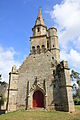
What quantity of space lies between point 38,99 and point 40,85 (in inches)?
80.1

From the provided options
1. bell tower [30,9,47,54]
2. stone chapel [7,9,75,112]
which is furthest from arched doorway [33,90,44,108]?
bell tower [30,9,47,54]

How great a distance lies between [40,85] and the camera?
635 inches

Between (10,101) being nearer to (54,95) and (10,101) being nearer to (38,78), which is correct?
(38,78)

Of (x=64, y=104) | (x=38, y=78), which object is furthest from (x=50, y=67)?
(x=64, y=104)

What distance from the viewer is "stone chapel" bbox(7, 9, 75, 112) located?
14.7 m

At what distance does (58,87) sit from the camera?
1547 cm

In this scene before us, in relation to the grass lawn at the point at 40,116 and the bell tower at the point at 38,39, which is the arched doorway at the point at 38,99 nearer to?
the grass lawn at the point at 40,116

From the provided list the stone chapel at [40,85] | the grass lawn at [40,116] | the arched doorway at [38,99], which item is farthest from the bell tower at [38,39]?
the grass lawn at [40,116]

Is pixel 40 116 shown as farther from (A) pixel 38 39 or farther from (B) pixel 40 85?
(A) pixel 38 39

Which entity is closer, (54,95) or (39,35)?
(54,95)

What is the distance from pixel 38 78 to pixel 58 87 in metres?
3.28

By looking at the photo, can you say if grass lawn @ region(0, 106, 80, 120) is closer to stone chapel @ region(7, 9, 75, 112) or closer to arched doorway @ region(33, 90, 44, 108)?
stone chapel @ region(7, 9, 75, 112)

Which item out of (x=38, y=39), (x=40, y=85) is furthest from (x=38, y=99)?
(x=38, y=39)

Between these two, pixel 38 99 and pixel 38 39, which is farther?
pixel 38 39
